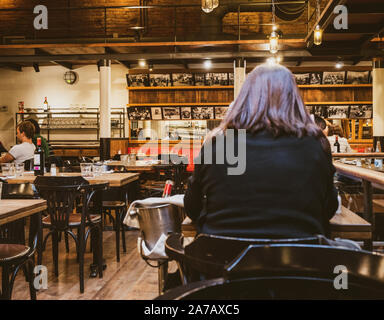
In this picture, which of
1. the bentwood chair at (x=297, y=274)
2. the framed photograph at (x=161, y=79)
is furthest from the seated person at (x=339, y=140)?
the bentwood chair at (x=297, y=274)

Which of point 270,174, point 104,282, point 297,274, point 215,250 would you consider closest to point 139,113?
point 104,282

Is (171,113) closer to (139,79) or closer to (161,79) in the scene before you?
(161,79)

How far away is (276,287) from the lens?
787 millimetres

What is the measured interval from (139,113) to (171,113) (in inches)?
35.4

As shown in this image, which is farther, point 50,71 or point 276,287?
point 50,71

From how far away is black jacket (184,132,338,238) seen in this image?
4.42 feet

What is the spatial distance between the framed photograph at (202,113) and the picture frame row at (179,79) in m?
0.68

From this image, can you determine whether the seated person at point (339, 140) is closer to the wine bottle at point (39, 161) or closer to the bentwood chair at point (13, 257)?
the wine bottle at point (39, 161)

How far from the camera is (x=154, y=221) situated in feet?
7.04

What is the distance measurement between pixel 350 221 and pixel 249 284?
1135 mm
